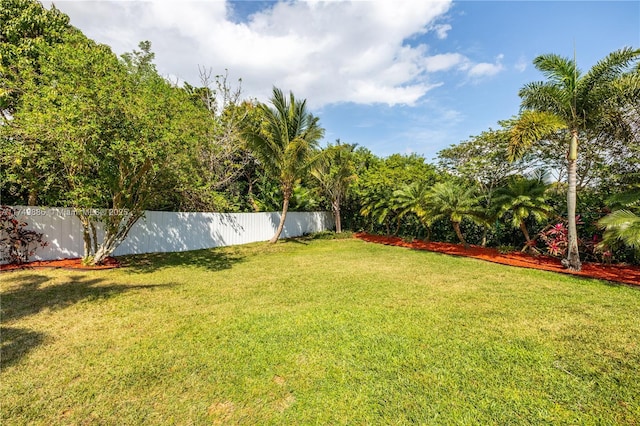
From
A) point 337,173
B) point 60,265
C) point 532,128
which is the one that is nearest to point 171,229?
point 60,265

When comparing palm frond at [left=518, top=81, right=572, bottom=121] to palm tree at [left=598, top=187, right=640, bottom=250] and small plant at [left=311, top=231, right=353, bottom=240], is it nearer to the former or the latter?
palm tree at [left=598, top=187, right=640, bottom=250]

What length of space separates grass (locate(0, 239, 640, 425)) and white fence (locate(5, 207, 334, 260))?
169 centimetres

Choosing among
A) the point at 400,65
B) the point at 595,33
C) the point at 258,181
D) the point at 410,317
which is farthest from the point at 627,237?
the point at 258,181

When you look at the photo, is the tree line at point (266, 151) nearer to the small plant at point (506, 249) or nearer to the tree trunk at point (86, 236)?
the tree trunk at point (86, 236)

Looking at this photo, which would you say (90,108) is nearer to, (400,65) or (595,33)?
(400,65)

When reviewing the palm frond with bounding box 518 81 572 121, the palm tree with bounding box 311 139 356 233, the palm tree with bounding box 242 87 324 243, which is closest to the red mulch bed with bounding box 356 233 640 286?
the palm frond with bounding box 518 81 572 121

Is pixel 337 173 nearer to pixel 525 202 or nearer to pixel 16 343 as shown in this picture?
pixel 525 202

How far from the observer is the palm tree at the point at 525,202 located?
9641 mm

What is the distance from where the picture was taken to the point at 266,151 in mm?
12602

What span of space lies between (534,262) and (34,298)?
12.8m

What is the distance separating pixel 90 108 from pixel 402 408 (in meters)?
7.79

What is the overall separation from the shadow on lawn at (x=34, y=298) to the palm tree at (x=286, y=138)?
25.2 feet

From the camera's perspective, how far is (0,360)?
10.0 feet

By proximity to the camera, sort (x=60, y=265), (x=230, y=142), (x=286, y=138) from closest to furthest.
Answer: (x=60, y=265)
(x=286, y=138)
(x=230, y=142)
